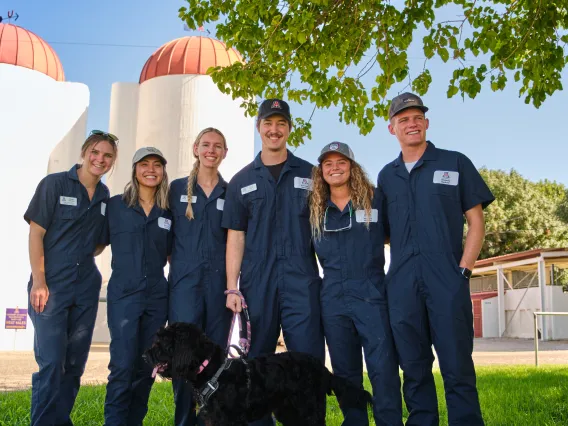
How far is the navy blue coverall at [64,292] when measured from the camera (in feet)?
15.3

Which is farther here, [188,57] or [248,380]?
[188,57]

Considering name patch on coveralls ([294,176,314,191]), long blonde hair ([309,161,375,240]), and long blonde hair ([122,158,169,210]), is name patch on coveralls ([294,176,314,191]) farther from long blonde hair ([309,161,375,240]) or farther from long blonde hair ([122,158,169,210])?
long blonde hair ([122,158,169,210])

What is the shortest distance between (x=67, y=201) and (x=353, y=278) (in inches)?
96.7

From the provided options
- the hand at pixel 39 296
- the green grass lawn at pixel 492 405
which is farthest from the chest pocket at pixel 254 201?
the green grass lawn at pixel 492 405

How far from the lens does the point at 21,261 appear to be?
1869cm

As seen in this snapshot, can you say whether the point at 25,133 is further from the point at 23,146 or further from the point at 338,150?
the point at 338,150

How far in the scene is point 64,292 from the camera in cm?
482

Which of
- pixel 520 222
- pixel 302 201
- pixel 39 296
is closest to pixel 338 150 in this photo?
pixel 302 201

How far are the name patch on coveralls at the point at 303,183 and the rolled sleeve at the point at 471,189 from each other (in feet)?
3.94

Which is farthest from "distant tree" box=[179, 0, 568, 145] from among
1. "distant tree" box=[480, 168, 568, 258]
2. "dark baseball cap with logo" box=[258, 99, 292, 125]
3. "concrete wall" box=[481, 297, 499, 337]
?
"distant tree" box=[480, 168, 568, 258]

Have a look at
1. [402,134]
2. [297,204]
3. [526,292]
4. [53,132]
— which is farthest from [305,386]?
[526,292]

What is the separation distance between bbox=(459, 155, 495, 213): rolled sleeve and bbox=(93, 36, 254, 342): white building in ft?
49.0

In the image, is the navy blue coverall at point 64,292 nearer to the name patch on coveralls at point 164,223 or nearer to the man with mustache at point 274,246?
the name patch on coveralls at point 164,223

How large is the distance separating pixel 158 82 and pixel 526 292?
19688 millimetres
